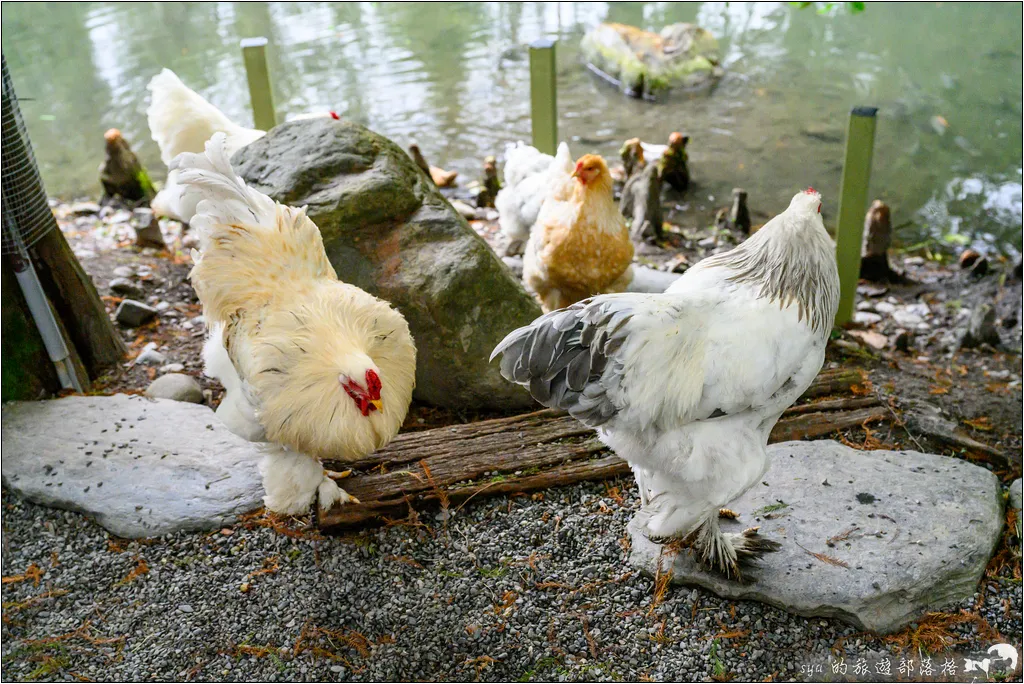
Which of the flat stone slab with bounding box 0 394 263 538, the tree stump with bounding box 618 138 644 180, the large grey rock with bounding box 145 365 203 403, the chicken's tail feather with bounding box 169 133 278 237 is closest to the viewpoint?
the chicken's tail feather with bounding box 169 133 278 237

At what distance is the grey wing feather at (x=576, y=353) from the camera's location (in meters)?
2.97

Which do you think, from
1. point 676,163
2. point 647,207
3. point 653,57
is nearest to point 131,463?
point 647,207

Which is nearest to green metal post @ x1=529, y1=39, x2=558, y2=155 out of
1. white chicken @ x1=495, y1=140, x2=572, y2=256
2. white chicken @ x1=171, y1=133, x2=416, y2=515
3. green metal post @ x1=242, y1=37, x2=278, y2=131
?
white chicken @ x1=495, y1=140, x2=572, y2=256

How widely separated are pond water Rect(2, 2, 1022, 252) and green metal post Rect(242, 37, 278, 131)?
234 cm

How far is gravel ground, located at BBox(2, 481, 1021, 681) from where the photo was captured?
320 cm

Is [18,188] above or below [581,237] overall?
above

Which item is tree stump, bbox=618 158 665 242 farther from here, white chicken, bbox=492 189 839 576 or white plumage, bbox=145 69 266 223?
white chicken, bbox=492 189 839 576

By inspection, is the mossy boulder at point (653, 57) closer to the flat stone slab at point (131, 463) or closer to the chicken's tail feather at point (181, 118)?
the chicken's tail feather at point (181, 118)

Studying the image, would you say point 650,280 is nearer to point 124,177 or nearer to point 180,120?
point 180,120

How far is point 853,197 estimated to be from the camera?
18.0 ft

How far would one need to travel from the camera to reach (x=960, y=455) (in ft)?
13.8

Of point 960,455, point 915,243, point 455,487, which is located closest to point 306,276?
point 455,487

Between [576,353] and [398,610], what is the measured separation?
1.44 m

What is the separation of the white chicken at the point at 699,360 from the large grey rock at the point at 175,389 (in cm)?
250
